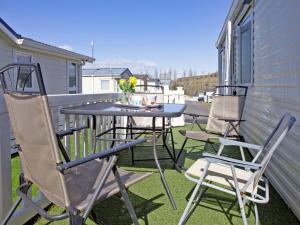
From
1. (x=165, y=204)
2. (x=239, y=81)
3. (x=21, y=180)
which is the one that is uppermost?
(x=239, y=81)

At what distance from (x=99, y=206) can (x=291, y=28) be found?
241 centimetres

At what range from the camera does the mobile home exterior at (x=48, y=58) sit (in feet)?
26.3

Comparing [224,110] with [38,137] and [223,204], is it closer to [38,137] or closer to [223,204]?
[223,204]

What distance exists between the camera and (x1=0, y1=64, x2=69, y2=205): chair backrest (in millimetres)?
1435

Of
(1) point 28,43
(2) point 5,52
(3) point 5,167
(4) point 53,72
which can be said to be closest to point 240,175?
(3) point 5,167

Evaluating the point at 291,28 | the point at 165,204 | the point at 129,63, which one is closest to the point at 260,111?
the point at 291,28

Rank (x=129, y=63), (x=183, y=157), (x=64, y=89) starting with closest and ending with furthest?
(x=183, y=157) < (x=64, y=89) < (x=129, y=63)

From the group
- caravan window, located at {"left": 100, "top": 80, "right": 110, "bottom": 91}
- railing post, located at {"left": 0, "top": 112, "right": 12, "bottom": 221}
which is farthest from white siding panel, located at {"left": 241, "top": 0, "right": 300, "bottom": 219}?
caravan window, located at {"left": 100, "top": 80, "right": 110, "bottom": 91}

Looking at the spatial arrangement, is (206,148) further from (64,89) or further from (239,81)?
(64,89)

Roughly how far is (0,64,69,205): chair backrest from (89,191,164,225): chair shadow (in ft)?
2.68

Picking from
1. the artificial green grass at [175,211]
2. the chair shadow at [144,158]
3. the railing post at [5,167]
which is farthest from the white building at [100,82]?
the railing post at [5,167]

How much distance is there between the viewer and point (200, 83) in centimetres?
2842

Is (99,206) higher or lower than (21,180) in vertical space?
lower

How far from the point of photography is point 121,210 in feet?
8.52
